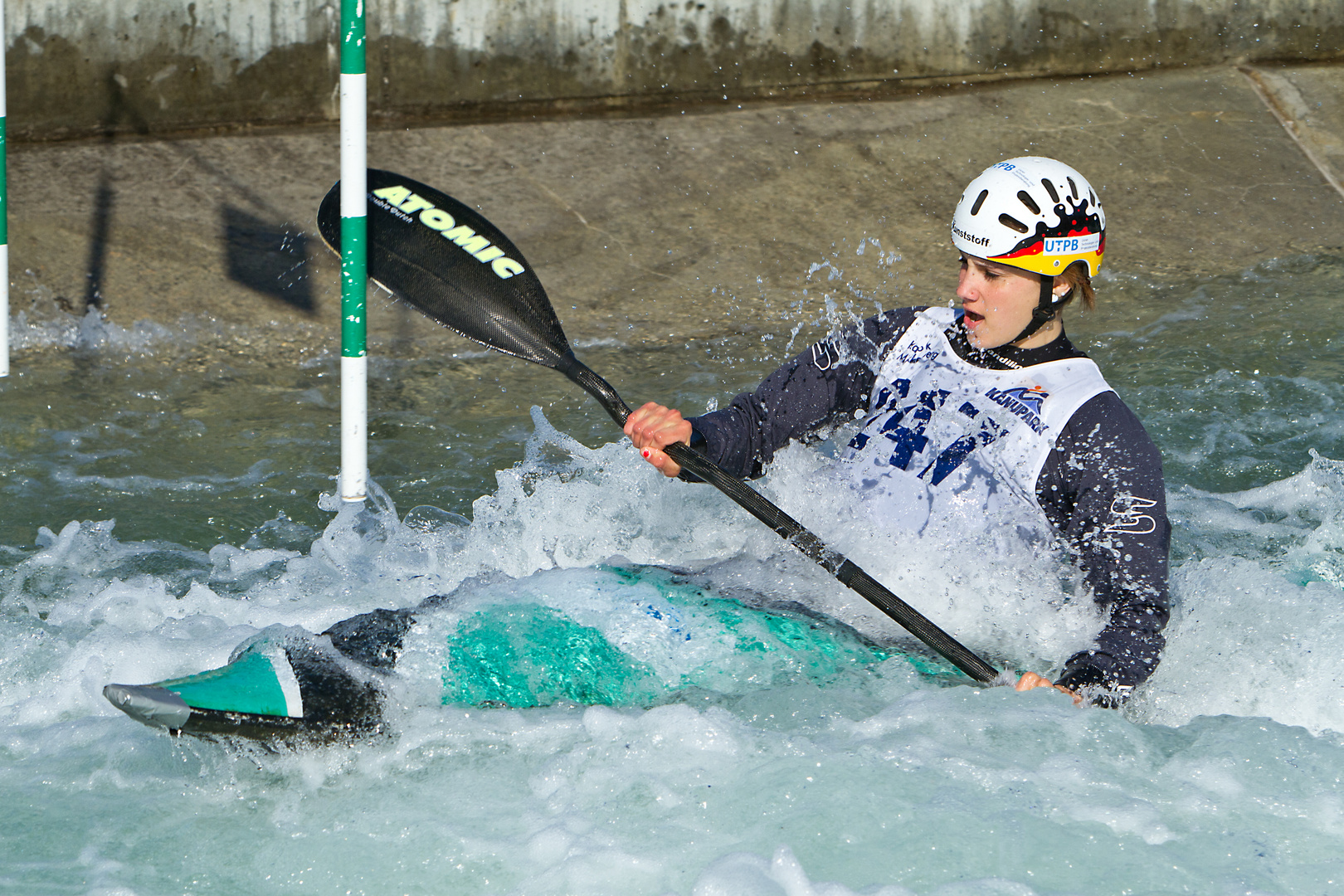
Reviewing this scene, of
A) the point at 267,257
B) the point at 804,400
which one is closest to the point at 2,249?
the point at 267,257

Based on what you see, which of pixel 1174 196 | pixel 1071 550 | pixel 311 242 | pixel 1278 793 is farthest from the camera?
pixel 1174 196

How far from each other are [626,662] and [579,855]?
1.38 feet

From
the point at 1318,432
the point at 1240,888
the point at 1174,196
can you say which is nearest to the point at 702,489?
the point at 1240,888

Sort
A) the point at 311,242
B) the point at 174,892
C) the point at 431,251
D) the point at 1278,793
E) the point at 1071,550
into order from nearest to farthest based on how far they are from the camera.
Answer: the point at 174,892 → the point at 1278,793 → the point at 1071,550 → the point at 431,251 → the point at 311,242

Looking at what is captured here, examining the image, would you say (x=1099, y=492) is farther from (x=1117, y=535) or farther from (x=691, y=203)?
(x=691, y=203)

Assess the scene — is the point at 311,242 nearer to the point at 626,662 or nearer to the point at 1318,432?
the point at 626,662

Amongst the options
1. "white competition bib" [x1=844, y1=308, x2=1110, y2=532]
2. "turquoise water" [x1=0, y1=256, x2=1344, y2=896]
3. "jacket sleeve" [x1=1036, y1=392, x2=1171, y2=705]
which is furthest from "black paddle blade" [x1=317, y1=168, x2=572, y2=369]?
"jacket sleeve" [x1=1036, y1=392, x2=1171, y2=705]

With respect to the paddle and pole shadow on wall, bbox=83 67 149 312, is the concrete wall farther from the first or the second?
the paddle

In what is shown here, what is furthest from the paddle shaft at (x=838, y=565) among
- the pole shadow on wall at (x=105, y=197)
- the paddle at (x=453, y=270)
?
the pole shadow on wall at (x=105, y=197)

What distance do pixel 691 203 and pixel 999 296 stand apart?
9.86 ft

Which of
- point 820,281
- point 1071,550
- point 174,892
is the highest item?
point 820,281

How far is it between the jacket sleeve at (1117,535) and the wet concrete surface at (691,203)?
2.44 meters

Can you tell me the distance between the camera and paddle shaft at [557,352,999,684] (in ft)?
8.89

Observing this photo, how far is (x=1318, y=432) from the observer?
4.46 m
